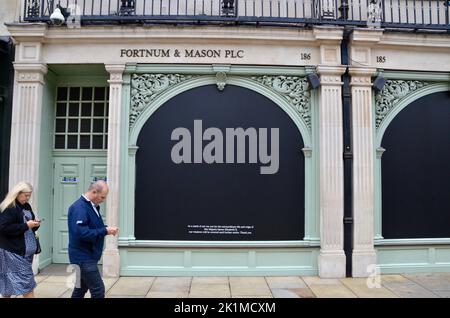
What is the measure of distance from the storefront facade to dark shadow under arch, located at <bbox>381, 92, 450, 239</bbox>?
30 mm

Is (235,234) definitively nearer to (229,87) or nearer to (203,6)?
(229,87)

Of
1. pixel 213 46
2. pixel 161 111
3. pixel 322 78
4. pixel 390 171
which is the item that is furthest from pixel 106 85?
pixel 390 171

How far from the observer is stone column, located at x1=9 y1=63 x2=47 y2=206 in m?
7.49

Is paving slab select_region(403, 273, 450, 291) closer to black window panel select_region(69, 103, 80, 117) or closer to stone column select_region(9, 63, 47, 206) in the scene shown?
stone column select_region(9, 63, 47, 206)

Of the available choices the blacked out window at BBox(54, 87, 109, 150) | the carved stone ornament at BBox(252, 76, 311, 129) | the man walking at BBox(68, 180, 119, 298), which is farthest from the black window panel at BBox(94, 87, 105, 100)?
the man walking at BBox(68, 180, 119, 298)

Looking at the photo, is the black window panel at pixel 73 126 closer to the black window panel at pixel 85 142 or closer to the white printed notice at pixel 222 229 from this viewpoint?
the black window panel at pixel 85 142

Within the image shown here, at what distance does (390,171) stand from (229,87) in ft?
12.7

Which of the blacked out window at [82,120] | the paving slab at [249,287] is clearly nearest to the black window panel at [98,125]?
the blacked out window at [82,120]

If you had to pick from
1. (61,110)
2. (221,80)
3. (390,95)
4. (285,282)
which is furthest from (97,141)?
(390,95)

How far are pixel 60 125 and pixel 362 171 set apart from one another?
6823 mm

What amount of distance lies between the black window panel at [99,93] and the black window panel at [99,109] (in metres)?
0.17

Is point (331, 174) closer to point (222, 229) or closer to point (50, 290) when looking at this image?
point (222, 229)

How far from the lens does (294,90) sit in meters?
7.78

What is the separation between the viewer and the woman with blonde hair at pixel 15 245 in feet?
15.2
